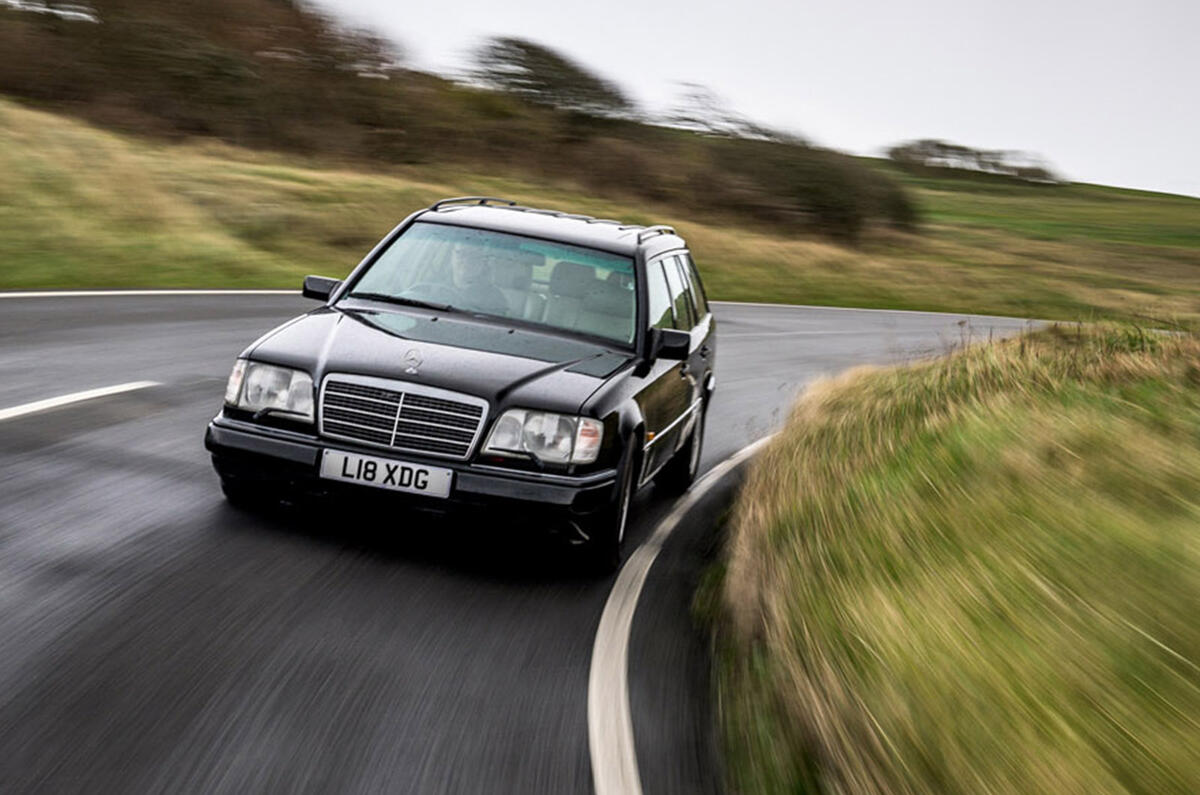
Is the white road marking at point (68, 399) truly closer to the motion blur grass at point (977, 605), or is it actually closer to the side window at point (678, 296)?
the side window at point (678, 296)

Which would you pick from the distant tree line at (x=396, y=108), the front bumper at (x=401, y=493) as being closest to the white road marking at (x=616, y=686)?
the front bumper at (x=401, y=493)

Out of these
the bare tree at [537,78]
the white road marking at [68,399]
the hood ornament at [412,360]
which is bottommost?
the white road marking at [68,399]

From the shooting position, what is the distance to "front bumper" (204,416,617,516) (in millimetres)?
5875

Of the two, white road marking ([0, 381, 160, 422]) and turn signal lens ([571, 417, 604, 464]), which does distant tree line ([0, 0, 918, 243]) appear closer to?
white road marking ([0, 381, 160, 422])

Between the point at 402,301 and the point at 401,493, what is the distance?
5.11 ft

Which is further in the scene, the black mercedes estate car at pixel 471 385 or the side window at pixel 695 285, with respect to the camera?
the side window at pixel 695 285

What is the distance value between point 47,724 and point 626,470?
317 centimetres

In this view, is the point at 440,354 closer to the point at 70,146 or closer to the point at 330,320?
the point at 330,320

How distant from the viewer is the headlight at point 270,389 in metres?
6.03

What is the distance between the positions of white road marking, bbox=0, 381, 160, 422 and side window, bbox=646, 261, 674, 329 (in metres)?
3.90

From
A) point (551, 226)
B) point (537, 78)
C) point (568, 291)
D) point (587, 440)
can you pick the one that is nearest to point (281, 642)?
point (587, 440)

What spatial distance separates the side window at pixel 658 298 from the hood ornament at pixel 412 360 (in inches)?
63.5

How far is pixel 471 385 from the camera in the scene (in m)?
6.00

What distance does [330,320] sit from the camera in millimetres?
6668
